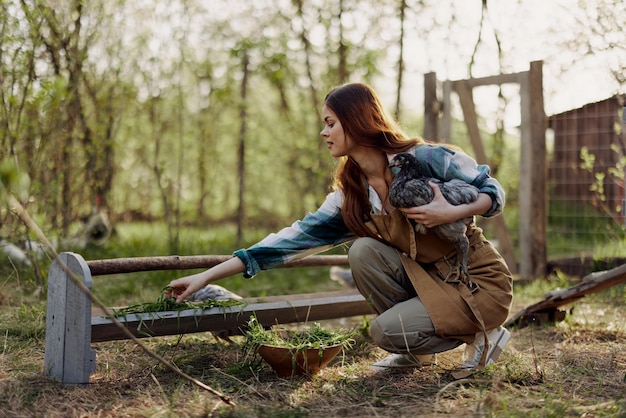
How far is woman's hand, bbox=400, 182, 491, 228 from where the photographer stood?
2.86 m

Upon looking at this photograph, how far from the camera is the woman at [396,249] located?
301 cm

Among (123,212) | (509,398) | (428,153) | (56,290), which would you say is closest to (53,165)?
(56,290)

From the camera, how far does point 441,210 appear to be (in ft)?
9.37

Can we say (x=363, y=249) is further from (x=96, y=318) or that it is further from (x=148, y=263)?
(x=96, y=318)

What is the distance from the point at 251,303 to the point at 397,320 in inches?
32.6

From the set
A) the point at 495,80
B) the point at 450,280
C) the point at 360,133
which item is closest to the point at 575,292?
the point at 450,280

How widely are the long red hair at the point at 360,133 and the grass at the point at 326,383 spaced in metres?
0.73

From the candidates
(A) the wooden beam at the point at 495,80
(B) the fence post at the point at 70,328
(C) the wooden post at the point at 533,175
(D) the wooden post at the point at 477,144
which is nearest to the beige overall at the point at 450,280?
(B) the fence post at the point at 70,328

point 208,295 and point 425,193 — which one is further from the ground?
point 425,193

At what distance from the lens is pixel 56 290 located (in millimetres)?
2852

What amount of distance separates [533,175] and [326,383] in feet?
13.8

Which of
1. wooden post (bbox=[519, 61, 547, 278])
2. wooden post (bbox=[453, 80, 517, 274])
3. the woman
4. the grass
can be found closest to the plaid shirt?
the woman

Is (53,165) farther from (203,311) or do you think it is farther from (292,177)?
(292,177)

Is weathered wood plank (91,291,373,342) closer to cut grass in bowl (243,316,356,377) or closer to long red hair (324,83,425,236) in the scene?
cut grass in bowl (243,316,356,377)
